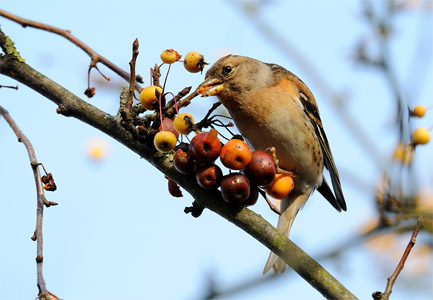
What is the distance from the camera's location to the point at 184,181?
8.57ft

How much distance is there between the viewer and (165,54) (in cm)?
268

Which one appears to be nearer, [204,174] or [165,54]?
[204,174]

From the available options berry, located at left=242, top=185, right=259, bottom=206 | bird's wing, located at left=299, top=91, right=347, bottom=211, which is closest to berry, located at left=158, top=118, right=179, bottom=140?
berry, located at left=242, top=185, right=259, bottom=206

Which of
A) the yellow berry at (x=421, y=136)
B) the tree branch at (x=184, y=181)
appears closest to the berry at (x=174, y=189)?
the tree branch at (x=184, y=181)

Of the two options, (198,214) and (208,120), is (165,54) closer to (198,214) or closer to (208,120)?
(208,120)

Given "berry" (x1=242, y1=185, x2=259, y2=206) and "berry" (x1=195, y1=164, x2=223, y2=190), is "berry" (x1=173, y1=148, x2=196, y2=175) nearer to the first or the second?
"berry" (x1=195, y1=164, x2=223, y2=190)

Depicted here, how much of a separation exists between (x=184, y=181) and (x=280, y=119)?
1.73 m

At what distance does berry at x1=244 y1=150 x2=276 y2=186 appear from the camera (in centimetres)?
261

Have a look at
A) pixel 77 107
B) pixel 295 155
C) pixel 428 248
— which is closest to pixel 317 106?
pixel 295 155

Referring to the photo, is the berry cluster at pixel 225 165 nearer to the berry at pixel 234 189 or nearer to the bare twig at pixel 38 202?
the berry at pixel 234 189

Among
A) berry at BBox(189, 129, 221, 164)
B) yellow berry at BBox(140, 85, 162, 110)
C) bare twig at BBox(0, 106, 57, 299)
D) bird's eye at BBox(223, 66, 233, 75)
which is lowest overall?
bare twig at BBox(0, 106, 57, 299)

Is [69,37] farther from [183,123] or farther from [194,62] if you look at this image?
[183,123]

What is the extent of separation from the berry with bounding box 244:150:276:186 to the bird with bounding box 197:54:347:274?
112 cm

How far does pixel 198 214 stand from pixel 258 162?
0.43 m
